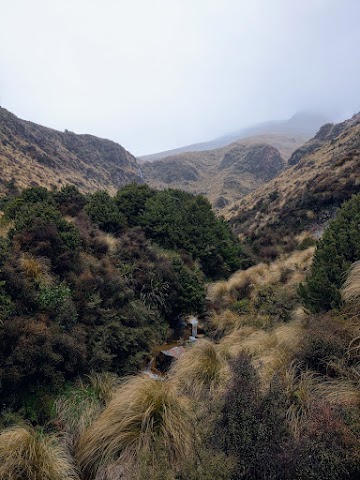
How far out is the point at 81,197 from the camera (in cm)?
1473

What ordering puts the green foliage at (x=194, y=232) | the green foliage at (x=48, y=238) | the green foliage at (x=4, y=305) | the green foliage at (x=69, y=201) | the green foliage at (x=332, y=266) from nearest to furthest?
1. the green foliage at (x=4, y=305)
2. the green foliage at (x=332, y=266)
3. the green foliage at (x=48, y=238)
4. the green foliage at (x=69, y=201)
5. the green foliage at (x=194, y=232)

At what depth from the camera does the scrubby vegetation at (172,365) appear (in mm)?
2926

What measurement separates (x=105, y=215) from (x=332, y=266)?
9.44 m

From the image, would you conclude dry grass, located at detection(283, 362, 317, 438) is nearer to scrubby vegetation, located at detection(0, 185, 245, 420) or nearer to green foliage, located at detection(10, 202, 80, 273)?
scrubby vegetation, located at detection(0, 185, 245, 420)

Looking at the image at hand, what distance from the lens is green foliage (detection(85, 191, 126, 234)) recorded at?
13602 millimetres

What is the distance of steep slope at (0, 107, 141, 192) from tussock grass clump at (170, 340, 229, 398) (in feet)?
120

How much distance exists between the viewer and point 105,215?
1375 cm

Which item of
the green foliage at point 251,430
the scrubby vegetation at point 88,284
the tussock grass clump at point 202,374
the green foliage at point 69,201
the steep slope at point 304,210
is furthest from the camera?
the steep slope at point 304,210

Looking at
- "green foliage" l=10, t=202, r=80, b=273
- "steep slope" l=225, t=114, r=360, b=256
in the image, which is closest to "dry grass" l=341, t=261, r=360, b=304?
"green foliage" l=10, t=202, r=80, b=273

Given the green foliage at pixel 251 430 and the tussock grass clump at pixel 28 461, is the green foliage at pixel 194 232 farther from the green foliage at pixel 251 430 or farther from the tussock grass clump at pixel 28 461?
the green foliage at pixel 251 430

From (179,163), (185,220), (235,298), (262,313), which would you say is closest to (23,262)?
(262,313)

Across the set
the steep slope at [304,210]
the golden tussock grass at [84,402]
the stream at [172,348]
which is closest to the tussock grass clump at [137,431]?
the golden tussock grass at [84,402]

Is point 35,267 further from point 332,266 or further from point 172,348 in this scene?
point 332,266

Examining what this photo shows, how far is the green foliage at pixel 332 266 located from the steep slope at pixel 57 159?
36.4 metres
